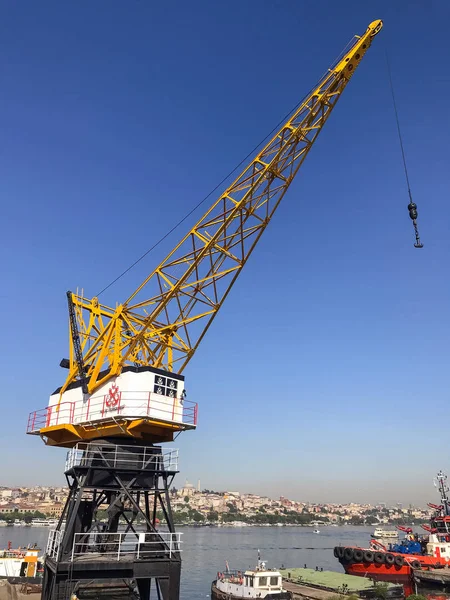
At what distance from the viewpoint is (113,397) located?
73.4ft

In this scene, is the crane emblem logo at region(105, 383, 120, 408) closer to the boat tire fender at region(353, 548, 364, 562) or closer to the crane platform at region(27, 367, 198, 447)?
the crane platform at region(27, 367, 198, 447)

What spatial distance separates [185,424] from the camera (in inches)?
879

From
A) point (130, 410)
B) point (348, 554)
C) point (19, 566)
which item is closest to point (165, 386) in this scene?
point (130, 410)

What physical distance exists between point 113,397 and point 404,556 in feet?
125

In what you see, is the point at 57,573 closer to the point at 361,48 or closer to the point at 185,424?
the point at 185,424

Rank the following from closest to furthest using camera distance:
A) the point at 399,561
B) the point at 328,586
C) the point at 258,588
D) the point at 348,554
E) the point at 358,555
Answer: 1. the point at 258,588
2. the point at 328,586
3. the point at 399,561
4. the point at 358,555
5. the point at 348,554

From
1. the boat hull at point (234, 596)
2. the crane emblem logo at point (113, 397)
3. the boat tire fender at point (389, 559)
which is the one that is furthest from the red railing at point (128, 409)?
the boat tire fender at point (389, 559)

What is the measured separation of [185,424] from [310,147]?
17768 mm

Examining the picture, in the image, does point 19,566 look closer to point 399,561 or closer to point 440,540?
point 399,561

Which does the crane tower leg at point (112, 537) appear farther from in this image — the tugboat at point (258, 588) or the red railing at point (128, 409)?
the tugboat at point (258, 588)

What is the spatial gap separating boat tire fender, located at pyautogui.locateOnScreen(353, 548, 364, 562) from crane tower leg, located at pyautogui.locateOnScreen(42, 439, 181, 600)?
31861 millimetres

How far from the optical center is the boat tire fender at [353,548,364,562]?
155 ft

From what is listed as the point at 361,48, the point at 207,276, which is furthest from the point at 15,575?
the point at 361,48

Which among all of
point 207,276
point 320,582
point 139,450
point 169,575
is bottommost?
point 320,582
